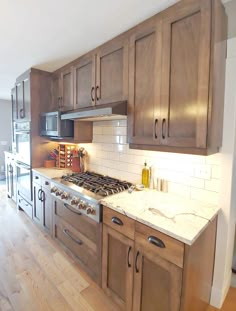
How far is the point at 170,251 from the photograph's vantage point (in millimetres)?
1146

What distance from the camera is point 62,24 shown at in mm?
1702

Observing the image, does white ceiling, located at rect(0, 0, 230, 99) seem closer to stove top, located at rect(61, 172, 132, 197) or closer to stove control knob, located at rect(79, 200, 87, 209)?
stove top, located at rect(61, 172, 132, 197)

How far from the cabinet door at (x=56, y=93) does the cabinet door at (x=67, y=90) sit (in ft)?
0.35

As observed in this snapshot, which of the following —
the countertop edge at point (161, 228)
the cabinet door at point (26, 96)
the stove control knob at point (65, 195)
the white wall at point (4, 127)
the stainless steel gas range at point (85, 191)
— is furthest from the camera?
the white wall at point (4, 127)

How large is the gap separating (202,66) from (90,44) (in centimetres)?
131

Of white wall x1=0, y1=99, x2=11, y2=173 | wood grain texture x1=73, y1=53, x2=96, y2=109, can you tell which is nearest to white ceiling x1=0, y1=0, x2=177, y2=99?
wood grain texture x1=73, y1=53, x2=96, y2=109

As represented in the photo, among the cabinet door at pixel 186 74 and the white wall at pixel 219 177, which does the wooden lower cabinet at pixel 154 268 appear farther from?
the cabinet door at pixel 186 74

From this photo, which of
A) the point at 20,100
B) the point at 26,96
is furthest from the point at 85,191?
the point at 20,100

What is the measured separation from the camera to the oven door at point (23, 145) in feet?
9.76

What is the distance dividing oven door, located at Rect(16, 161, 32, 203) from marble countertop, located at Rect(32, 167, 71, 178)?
9.9 inches

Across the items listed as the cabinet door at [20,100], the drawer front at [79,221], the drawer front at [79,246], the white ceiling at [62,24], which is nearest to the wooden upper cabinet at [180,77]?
the white ceiling at [62,24]

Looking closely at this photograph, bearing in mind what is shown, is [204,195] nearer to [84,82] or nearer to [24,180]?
[84,82]

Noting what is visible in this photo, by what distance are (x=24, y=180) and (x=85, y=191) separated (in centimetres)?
179

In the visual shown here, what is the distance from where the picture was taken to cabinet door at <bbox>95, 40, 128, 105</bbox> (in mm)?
1747
